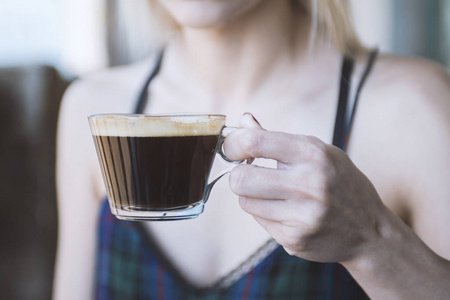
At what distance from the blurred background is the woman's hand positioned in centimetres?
87

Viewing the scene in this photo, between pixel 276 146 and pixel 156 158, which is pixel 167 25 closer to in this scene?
pixel 156 158

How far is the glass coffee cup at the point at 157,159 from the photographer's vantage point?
2.27 ft

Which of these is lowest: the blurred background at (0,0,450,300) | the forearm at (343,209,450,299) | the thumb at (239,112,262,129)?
the blurred background at (0,0,450,300)

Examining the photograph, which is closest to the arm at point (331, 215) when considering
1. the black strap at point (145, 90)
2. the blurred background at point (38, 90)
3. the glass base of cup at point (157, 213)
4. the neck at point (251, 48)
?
the glass base of cup at point (157, 213)

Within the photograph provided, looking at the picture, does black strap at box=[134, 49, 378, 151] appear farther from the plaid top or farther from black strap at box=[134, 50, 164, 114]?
black strap at box=[134, 50, 164, 114]

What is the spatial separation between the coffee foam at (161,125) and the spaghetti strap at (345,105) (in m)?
0.44

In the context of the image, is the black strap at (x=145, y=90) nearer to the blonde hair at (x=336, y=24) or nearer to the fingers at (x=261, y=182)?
the blonde hair at (x=336, y=24)

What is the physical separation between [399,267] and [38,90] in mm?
2181

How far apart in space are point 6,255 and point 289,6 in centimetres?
187

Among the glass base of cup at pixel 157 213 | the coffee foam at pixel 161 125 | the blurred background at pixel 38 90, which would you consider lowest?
the blurred background at pixel 38 90

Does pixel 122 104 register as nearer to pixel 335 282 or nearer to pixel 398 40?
pixel 335 282

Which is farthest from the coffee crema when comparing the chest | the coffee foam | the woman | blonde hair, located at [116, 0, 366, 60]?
blonde hair, located at [116, 0, 366, 60]

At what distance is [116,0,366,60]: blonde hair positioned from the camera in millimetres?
1153

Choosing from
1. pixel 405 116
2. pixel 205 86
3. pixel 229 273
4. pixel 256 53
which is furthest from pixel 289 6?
pixel 229 273
